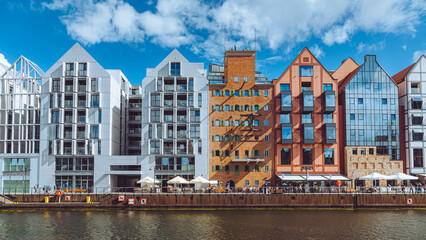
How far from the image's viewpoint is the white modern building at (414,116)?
72.1 metres

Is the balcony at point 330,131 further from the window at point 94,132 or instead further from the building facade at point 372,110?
the window at point 94,132

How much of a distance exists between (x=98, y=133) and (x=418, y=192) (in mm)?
55992

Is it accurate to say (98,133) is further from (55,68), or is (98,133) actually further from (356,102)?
(356,102)

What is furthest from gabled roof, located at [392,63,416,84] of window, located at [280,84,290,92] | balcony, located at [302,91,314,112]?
window, located at [280,84,290,92]

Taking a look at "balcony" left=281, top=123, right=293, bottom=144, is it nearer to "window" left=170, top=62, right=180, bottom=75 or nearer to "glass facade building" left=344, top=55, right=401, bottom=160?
"glass facade building" left=344, top=55, right=401, bottom=160

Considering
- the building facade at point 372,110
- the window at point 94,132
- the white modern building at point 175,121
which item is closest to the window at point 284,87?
the building facade at point 372,110

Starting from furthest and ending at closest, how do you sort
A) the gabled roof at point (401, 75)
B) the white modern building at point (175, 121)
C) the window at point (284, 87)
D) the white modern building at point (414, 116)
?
the gabled roof at point (401, 75) < the window at point (284, 87) < the white modern building at point (414, 116) < the white modern building at point (175, 121)

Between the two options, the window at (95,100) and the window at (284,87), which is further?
the window at (284,87)

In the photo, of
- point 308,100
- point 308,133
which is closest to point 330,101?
point 308,100

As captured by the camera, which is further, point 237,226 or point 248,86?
point 248,86

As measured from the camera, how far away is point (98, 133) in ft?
233

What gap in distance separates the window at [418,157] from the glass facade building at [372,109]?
10.4 feet

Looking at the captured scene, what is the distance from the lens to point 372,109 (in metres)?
73.2

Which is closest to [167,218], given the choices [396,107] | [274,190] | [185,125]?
[274,190]
